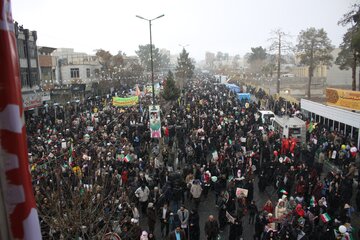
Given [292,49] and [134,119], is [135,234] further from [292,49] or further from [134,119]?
[292,49]

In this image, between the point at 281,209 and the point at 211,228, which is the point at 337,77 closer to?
the point at 281,209

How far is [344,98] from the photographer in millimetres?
23531

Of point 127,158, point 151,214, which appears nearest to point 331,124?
point 127,158

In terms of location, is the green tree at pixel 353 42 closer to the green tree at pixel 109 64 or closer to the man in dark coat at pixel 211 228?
the man in dark coat at pixel 211 228

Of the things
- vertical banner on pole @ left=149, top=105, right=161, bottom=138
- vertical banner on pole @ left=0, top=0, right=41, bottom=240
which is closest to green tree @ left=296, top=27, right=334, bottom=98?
vertical banner on pole @ left=149, top=105, right=161, bottom=138

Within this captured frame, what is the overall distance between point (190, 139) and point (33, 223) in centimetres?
1896

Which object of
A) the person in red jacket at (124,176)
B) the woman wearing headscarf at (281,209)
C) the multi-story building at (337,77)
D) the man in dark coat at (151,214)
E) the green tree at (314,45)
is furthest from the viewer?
the multi-story building at (337,77)

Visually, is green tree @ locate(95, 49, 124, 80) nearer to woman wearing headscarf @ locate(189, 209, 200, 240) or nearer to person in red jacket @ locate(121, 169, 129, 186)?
person in red jacket @ locate(121, 169, 129, 186)

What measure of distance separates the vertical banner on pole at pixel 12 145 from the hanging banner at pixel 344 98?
932 inches

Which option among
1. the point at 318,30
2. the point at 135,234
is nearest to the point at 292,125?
the point at 135,234

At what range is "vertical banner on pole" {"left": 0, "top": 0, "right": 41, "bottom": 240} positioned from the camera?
138cm

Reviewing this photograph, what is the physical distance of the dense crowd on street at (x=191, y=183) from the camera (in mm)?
9531

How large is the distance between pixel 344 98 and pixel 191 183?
14992 mm

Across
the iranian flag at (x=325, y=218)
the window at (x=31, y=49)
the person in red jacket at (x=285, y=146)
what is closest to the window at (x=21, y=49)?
the window at (x=31, y=49)
